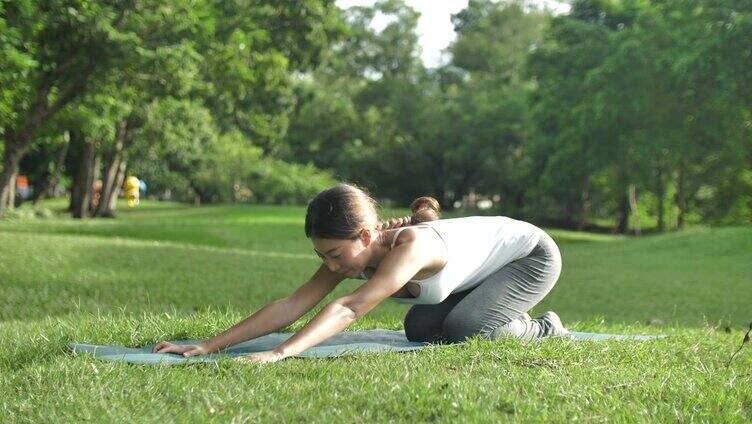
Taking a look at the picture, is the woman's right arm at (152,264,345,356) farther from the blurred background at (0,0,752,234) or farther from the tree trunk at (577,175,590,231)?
the tree trunk at (577,175,590,231)

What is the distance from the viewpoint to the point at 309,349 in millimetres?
4883

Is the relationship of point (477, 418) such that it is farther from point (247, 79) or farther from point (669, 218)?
point (669, 218)

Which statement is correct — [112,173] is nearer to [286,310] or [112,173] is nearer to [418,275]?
[286,310]

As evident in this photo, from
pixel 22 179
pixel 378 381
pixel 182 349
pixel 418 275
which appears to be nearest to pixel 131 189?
pixel 22 179

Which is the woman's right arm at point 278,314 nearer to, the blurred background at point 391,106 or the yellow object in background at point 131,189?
the blurred background at point 391,106

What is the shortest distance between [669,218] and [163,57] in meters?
37.6

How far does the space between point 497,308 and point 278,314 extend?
4.33ft

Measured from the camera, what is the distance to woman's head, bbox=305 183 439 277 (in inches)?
180

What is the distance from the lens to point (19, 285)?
1045cm

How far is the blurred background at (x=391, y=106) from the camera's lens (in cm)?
1702

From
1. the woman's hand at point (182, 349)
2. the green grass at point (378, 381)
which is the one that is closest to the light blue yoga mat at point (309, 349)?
the woman's hand at point (182, 349)

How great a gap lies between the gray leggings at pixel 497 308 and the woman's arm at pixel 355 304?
901 millimetres

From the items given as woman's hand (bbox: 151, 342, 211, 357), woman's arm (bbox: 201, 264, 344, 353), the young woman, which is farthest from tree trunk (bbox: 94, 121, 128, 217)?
woman's hand (bbox: 151, 342, 211, 357)

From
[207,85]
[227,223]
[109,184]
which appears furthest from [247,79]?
[109,184]
